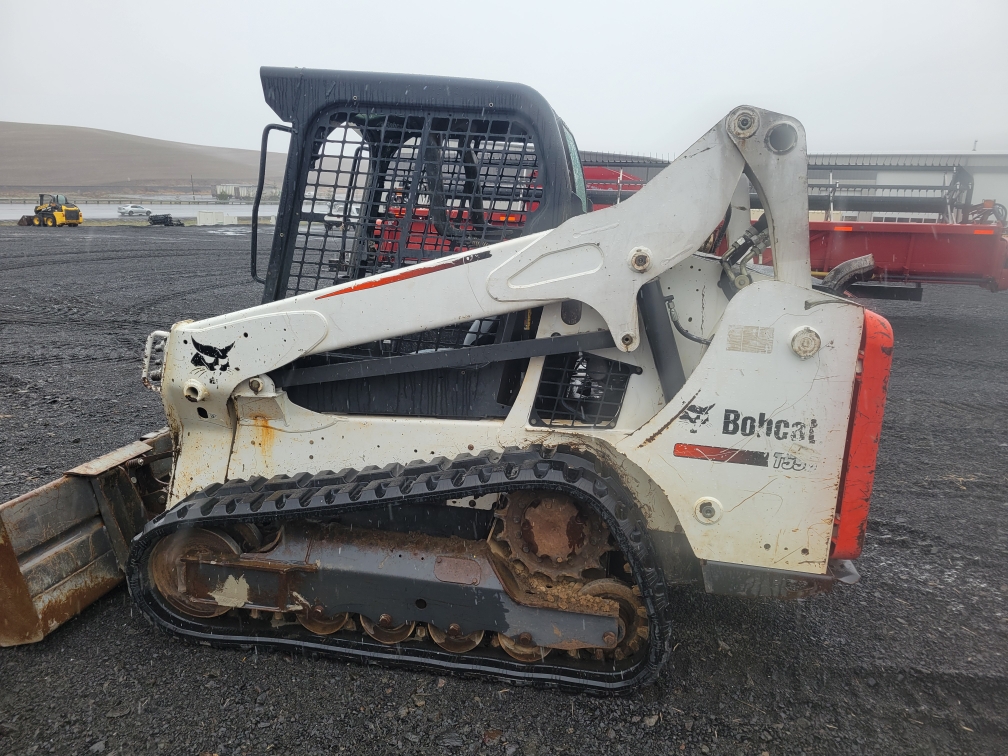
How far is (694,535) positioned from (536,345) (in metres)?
0.94

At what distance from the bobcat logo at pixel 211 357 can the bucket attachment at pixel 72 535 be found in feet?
3.03

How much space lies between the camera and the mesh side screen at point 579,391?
272 centimetres

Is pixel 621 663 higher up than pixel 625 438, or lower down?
lower down

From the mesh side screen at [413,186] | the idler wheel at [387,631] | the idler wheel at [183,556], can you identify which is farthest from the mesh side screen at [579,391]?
the idler wheel at [183,556]

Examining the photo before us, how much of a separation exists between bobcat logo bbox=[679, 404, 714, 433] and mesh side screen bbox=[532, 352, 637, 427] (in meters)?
0.31

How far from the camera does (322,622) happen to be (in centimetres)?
282

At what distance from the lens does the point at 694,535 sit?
2566 mm

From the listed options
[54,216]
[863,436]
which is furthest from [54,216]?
[863,436]

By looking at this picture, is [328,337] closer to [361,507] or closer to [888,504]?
[361,507]

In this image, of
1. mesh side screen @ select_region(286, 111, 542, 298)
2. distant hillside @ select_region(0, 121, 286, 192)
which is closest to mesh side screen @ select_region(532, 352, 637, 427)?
mesh side screen @ select_region(286, 111, 542, 298)

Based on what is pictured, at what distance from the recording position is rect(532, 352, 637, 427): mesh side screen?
2717 millimetres

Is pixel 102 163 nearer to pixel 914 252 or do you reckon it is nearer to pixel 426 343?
pixel 914 252

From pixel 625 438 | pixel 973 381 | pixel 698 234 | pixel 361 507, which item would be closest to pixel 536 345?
pixel 625 438

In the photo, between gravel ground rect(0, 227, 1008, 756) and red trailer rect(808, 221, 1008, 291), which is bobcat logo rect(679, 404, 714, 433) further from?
red trailer rect(808, 221, 1008, 291)
